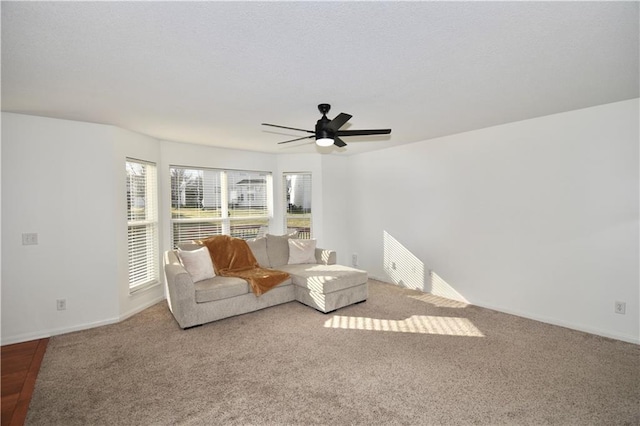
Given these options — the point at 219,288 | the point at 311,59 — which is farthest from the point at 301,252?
the point at 311,59

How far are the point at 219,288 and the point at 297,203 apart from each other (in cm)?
273

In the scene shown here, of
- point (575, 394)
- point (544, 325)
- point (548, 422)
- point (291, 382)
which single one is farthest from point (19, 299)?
point (544, 325)

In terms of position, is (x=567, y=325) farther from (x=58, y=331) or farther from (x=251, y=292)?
(x=58, y=331)

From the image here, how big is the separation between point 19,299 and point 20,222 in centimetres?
85

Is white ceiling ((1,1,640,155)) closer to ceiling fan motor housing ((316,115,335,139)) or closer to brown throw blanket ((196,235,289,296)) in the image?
ceiling fan motor housing ((316,115,335,139))

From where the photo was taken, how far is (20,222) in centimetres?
352

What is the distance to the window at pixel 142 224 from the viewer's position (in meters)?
4.43

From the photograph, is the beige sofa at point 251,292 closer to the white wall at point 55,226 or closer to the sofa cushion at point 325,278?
the sofa cushion at point 325,278

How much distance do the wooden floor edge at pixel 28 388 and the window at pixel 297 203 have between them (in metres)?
3.93

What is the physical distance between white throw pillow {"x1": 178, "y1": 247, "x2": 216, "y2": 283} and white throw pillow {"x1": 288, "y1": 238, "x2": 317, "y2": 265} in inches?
54.2

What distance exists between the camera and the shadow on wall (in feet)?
16.1

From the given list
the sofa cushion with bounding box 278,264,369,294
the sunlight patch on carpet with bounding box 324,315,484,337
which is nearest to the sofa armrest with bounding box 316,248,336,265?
the sofa cushion with bounding box 278,264,369,294

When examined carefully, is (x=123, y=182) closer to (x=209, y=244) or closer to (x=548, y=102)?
(x=209, y=244)

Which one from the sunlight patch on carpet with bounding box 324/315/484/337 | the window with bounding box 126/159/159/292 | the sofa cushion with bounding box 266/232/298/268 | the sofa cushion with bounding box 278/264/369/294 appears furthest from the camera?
the sofa cushion with bounding box 266/232/298/268
